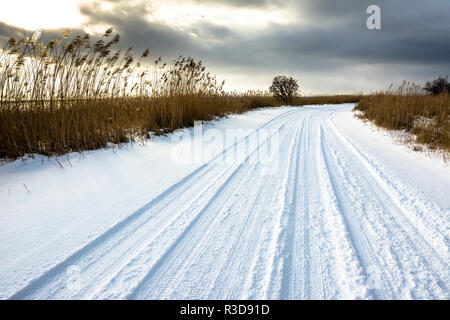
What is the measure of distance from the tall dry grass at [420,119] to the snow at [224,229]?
1.47 metres

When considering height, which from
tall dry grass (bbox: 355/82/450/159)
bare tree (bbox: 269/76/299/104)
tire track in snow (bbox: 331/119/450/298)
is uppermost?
bare tree (bbox: 269/76/299/104)

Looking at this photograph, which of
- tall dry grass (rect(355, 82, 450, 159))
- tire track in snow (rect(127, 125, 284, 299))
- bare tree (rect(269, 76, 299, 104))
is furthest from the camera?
bare tree (rect(269, 76, 299, 104))

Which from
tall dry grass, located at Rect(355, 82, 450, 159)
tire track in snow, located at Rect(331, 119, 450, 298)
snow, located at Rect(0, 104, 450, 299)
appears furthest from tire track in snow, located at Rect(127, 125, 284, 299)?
tall dry grass, located at Rect(355, 82, 450, 159)

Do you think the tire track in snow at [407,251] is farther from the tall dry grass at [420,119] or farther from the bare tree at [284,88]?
the bare tree at [284,88]

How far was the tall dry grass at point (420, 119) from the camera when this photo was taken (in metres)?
5.65

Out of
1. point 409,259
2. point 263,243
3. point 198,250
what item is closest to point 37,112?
point 198,250

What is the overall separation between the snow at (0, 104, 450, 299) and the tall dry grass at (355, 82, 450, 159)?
1.47 m

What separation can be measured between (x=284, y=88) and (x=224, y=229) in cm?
2763

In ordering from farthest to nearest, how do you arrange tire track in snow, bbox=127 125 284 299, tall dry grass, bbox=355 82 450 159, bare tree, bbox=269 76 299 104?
bare tree, bbox=269 76 299 104 < tall dry grass, bbox=355 82 450 159 < tire track in snow, bbox=127 125 284 299

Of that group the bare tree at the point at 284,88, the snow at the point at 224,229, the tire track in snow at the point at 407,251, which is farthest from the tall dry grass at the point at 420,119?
the bare tree at the point at 284,88

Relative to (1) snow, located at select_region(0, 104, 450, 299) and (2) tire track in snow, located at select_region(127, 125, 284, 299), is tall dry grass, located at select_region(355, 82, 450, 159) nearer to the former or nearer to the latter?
(1) snow, located at select_region(0, 104, 450, 299)

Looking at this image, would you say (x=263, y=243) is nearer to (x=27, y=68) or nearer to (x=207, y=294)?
(x=207, y=294)

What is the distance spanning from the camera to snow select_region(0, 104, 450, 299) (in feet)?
5.36

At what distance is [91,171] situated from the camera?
3979 mm
